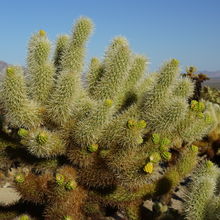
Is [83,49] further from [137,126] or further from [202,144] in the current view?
[202,144]

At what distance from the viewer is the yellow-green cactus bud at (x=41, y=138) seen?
9.37 feet

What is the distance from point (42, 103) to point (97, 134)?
84 centimetres

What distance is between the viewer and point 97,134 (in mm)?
3018

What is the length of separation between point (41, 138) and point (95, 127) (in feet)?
1.61

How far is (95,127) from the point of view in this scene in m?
2.93

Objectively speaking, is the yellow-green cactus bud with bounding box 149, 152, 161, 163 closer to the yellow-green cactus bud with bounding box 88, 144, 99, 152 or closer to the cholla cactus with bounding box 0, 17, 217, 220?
the cholla cactus with bounding box 0, 17, 217, 220

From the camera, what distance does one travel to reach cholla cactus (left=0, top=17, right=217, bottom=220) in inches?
116

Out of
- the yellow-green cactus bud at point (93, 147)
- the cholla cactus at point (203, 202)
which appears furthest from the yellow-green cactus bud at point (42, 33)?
the cholla cactus at point (203, 202)

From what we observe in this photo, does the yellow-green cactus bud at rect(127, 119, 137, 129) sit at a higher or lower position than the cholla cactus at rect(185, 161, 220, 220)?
higher

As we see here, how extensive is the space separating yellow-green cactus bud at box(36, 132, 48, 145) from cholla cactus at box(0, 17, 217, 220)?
11 millimetres

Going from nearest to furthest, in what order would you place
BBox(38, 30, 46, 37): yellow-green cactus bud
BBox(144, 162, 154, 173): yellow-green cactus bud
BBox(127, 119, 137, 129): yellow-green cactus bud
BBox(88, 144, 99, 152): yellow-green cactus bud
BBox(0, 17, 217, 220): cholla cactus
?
BBox(144, 162, 154, 173): yellow-green cactus bud, BBox(127, 119, 137, 129): yellow-green cactus bud, BBox(0, 17, 217, 220): cholla cactus, BBox(88, 144, 99, 152): yellow-green cactus bud, BBox(38, 30, 46, 37): yellow-green cactus bud

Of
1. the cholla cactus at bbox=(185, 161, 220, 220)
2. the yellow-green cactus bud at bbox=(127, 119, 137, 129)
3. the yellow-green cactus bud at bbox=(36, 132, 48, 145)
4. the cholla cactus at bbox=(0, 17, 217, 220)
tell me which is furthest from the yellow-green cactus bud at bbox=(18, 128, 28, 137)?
the cholla cactus at bbox=(185, 161, 220, 220)

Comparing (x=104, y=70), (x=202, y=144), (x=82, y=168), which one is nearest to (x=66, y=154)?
(x=82, y=168)

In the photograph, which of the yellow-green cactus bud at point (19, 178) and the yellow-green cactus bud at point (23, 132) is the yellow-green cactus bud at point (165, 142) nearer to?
the yellow-green cactus bud at point (23, 132)
